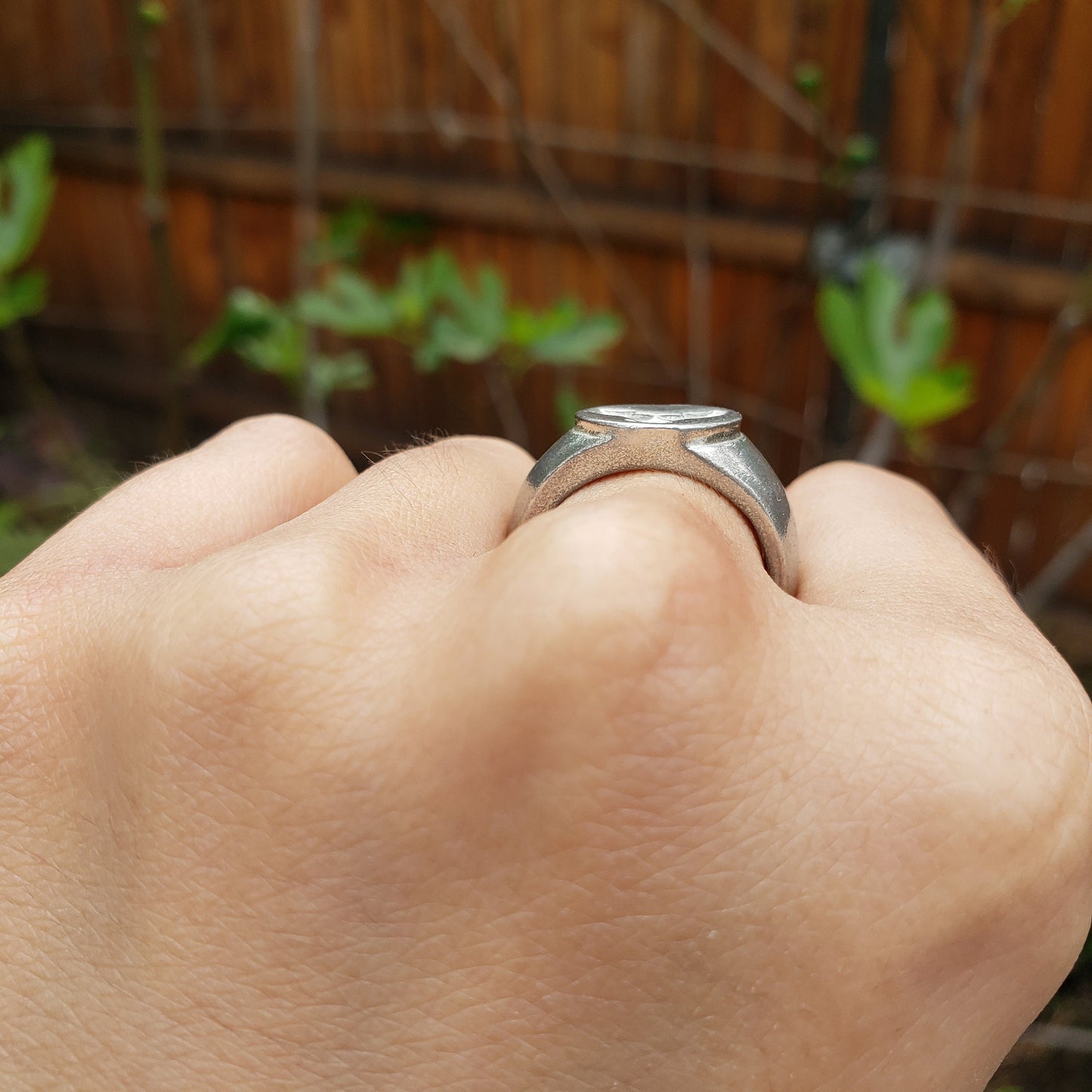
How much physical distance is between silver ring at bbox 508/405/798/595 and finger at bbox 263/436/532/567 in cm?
4

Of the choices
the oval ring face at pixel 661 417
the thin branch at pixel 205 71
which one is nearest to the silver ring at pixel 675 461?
the oval ring face at pixel 661 417

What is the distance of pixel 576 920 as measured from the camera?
0.38 metres

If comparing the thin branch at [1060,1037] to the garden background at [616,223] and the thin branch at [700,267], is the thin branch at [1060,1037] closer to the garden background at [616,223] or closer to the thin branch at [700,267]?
the garden background at [616,223]

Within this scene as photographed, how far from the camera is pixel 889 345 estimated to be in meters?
1.40

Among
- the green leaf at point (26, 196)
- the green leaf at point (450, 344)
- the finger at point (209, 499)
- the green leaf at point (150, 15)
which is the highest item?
the green leaf at point (150, 15)

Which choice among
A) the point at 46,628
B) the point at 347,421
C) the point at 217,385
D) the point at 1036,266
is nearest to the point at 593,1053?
the point at 46,628

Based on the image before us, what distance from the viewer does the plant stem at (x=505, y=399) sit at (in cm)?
261

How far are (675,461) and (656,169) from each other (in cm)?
212

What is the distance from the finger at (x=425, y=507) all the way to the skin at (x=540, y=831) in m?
0.02

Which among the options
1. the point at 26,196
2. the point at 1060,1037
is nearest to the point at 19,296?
the point at 26,196

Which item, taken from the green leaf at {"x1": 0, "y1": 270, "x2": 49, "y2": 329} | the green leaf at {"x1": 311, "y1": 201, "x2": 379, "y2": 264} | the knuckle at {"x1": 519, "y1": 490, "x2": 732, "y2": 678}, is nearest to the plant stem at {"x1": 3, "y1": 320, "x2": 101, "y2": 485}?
the green leaf at {"x1": 0, "y1": 270, "x2": 49, "y2": 329}

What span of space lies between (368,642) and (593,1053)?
0.58 ft

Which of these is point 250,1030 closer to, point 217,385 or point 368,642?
point 368,642

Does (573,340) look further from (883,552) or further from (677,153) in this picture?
(883,552)
